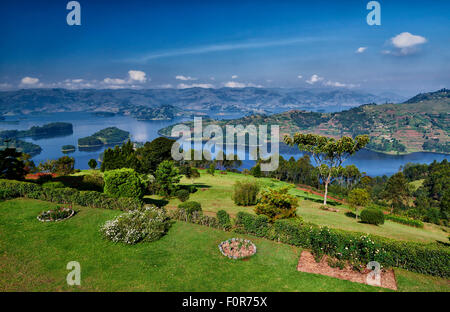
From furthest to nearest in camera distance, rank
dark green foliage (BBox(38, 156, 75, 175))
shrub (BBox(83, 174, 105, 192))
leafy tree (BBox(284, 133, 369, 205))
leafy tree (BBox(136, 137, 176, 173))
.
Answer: dark green foliage (BBox(38, 156, 75, 175))
leafy tree (BBox(284, 133, 369, 205))
leafy tree (BBox(136, 137, 176, 173))
shrub (BBox(83, 174, 105, 192))

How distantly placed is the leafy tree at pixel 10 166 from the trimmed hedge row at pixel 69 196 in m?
5.22

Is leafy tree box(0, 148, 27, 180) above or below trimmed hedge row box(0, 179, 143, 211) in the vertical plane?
above

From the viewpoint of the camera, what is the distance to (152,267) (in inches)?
441

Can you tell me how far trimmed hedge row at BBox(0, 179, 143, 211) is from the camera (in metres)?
18.1

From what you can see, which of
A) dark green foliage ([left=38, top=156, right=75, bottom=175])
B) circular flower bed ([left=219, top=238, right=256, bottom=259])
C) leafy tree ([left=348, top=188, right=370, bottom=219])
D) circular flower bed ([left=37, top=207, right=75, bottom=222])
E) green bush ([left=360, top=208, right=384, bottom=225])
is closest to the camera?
circular flower bed ([left=219, top=238, right=256, bottom=259])

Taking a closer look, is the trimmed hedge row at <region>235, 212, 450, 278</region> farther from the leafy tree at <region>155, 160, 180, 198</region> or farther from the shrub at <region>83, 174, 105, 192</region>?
the shrub at <region>83, 174, 105, 192</region>

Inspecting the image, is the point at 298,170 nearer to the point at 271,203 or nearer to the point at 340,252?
the point at 271,203

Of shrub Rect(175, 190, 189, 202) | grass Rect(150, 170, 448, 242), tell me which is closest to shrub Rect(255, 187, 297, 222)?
grass Rect(150, 170, 448, 242)

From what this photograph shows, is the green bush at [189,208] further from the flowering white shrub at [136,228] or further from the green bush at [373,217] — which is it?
the green bush at [373,217]

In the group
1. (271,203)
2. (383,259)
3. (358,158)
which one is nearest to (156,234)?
(271,203)

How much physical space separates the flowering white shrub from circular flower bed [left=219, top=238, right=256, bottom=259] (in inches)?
152

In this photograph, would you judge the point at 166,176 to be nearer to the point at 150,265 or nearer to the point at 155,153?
the point at 155,153
